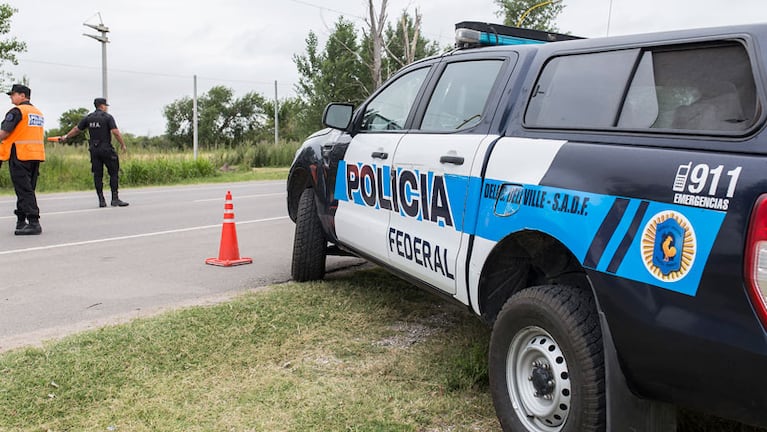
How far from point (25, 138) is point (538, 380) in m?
8.15

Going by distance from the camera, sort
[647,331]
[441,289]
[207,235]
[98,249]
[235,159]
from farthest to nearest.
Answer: [235,159] → [207,235] → [98,249] → [441,289] → [647,331]

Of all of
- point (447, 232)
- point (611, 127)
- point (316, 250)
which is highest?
point (611, 127)

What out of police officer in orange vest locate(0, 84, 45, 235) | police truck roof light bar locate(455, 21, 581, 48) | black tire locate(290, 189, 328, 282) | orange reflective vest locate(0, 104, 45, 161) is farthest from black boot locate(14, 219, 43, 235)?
police truck roof light bar locate(455, 21, 581, 48)

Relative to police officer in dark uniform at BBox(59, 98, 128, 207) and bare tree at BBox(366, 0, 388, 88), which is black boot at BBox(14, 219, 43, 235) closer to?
police officer in dark uniform at BBox(59, 98, 128, 207)

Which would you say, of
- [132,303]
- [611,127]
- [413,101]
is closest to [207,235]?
[132,303]

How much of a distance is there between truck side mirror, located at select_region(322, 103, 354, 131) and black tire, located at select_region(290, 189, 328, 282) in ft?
2.56

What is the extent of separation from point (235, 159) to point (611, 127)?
24.9 meters

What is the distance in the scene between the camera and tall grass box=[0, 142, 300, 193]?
1693cm

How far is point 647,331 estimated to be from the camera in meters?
2.25

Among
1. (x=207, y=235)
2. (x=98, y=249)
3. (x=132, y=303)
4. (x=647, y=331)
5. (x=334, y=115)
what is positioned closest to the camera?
(x=647, y=331)

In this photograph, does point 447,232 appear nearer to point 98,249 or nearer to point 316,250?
point 316,250

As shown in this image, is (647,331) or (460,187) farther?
(460,187)


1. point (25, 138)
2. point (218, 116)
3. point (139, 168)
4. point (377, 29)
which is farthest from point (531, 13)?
point (218, 116)

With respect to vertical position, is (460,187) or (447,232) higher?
(460,187)
